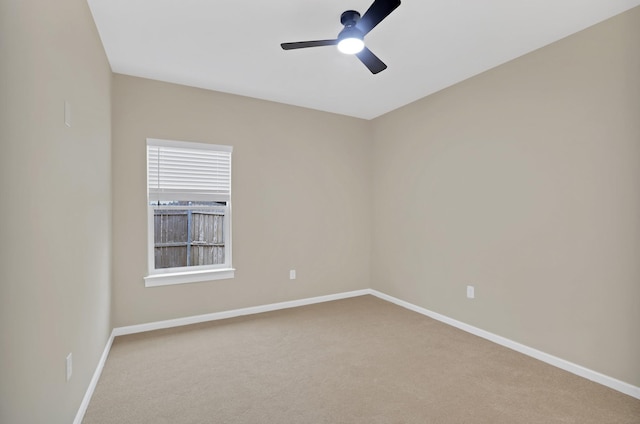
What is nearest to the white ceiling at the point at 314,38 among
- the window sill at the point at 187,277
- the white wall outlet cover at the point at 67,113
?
the white wall outlet cover at the point at 67,113

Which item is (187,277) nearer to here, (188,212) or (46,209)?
(188,212)

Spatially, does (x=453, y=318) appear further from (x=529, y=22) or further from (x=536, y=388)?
(x=529, y=22)

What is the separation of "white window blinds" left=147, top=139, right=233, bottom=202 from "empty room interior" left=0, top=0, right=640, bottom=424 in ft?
0.28

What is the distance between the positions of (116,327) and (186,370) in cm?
124

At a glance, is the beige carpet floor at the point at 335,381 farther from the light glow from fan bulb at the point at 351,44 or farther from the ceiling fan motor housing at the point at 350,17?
the ceiling fan motor housing at the point at 350,17

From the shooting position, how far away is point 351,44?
229 centimetres

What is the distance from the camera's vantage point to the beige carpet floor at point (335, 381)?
81.5 inches

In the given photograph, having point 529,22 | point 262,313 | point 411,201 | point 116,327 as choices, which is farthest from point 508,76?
point 116,327

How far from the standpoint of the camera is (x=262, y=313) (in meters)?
4.02

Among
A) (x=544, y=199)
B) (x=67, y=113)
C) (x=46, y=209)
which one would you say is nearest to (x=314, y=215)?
(x=544, y=199)

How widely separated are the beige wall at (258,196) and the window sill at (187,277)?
7 cm

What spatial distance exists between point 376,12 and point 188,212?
2.91 metres

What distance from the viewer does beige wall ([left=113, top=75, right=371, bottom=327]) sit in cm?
339

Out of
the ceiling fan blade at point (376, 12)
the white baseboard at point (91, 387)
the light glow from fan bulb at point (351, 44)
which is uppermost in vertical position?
the ceiling fan blade at point (376, 12)
